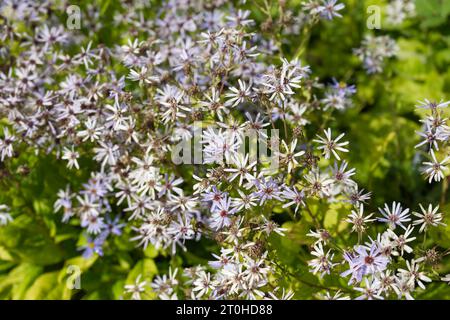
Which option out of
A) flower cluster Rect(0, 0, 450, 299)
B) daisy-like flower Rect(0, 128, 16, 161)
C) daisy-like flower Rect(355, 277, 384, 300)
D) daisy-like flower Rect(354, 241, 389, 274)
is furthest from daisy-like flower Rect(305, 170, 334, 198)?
daisy-like flower Rect(0, 128, 16, 161)

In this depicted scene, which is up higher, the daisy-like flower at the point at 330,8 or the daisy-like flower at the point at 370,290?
the daisy-like flower at the point at 330,8

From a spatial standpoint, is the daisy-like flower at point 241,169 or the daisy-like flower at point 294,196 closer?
the daisy-like flower at point 241,169

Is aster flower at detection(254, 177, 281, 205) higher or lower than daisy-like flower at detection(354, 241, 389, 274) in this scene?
higher

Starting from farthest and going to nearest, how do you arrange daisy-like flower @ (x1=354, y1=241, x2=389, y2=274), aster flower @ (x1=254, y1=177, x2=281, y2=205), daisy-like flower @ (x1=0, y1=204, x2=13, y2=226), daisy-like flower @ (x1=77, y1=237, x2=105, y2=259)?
daisy-like flower @ (x1=77, y1=237, x2=105, y2=259)
daisy-like flower @ (x1=0, y1=204, x2=13, y2=226)
aster flower @ (x1=254, y1=177, x2=281, y2=205)
daisy-like flower @ (x1=354, y1=241, x2=389, y2=274)

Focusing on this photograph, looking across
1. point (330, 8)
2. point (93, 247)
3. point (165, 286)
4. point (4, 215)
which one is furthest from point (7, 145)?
point (330, 8)

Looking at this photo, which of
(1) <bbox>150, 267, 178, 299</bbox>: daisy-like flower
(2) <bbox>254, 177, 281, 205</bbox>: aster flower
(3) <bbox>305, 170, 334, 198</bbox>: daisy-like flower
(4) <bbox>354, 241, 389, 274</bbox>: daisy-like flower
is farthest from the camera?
(1) <bbox>150, 267, 178, 299</bbox>: daisy-like flower

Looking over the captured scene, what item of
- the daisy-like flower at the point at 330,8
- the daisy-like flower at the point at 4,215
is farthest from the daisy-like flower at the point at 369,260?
the daisy-like flower at the point at 4,215

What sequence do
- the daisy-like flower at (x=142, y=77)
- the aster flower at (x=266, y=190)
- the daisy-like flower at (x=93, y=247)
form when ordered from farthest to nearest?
1. the daisy-like flower at (x=93, y=247)
2. the daisy-like flower at (x=142, y=77)
3. the aster flower at (x=266, y=190)

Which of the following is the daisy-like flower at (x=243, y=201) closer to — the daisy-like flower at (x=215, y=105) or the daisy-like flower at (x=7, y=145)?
the daisy-like flower at (x=215, y=105)

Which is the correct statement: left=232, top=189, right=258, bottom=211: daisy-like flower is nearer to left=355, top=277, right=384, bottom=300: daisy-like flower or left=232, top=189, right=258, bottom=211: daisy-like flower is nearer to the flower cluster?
the flower cluster
